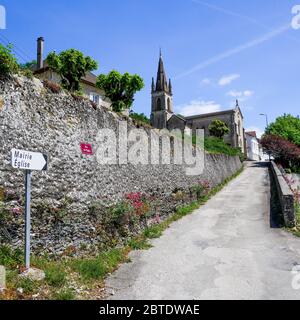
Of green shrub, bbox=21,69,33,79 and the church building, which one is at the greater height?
the church building

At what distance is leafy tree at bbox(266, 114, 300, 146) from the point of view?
47466mm

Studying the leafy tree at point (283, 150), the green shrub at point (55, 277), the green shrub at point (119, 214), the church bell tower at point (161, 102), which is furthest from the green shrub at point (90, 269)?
the church bell tower at point (161, 102)

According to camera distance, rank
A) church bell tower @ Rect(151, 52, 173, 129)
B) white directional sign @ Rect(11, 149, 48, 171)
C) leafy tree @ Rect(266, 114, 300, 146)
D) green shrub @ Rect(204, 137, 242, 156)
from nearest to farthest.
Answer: white directional sign @ Rect(11, 149, 48, 171) < green shrub @ Rect(204, 137, 242, 156) < leafy tree @ Rect(266, 114, 300, 146) < church bell tower @ Rect(151, 52, 173, 129)

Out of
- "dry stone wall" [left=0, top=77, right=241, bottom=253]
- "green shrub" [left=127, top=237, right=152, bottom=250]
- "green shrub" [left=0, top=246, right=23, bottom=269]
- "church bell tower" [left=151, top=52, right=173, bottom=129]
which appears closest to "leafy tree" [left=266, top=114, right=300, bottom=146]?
"church bell tower" [left=151, top=52, right=173, bottom=129]

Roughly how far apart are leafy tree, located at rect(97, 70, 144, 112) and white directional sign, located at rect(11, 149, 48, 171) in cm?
1719

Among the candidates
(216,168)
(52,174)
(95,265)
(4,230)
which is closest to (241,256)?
(95,265)

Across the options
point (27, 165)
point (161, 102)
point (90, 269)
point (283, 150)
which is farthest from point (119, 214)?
point (161, 102)

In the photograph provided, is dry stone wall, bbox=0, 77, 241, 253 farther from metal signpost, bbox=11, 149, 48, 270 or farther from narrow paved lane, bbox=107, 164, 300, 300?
narrow paved lane, bbox=107, 164, 300, 300

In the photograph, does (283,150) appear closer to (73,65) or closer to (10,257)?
(73,65)

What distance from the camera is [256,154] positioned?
85250 millimetres

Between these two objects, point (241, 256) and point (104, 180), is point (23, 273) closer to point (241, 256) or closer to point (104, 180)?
point (104, 180)

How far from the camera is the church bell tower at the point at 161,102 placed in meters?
70.4
